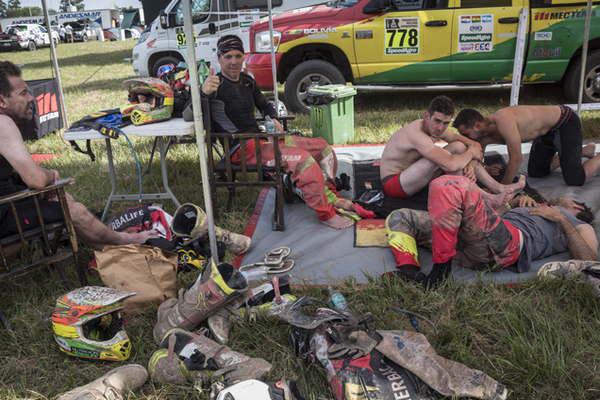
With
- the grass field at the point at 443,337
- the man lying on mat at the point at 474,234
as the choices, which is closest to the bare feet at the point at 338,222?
the man lying on mat at the point at 474,234

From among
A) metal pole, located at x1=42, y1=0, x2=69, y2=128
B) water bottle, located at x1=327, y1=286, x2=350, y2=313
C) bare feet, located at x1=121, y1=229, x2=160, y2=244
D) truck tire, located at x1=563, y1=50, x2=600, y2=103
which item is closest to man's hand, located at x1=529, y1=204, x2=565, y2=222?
water bottle, located at x1=327, y1=286, x2=350, y2=313

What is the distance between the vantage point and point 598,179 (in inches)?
170

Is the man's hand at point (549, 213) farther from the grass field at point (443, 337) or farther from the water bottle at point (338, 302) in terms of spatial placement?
the water bottle at point (338, 302)

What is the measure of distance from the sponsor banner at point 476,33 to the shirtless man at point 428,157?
3.52m

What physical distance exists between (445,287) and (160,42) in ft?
30.5

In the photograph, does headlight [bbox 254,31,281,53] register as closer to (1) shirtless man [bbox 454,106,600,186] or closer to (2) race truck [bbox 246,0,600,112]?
(2) race truck [bbox 246,0,600,112]

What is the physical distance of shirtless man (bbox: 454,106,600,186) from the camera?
382 cm

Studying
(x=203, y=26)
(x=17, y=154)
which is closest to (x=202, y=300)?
(x=17, y=154)

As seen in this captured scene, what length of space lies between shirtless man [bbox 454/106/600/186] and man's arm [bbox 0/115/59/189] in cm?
288

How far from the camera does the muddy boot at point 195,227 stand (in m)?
3.32

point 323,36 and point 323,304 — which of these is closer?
point 323,304

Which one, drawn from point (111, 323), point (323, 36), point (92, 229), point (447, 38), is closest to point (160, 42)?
point (323, 36)

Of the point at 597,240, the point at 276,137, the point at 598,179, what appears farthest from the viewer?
the point at 598,179

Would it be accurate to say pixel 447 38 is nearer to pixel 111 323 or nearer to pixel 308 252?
pixel 308 252
